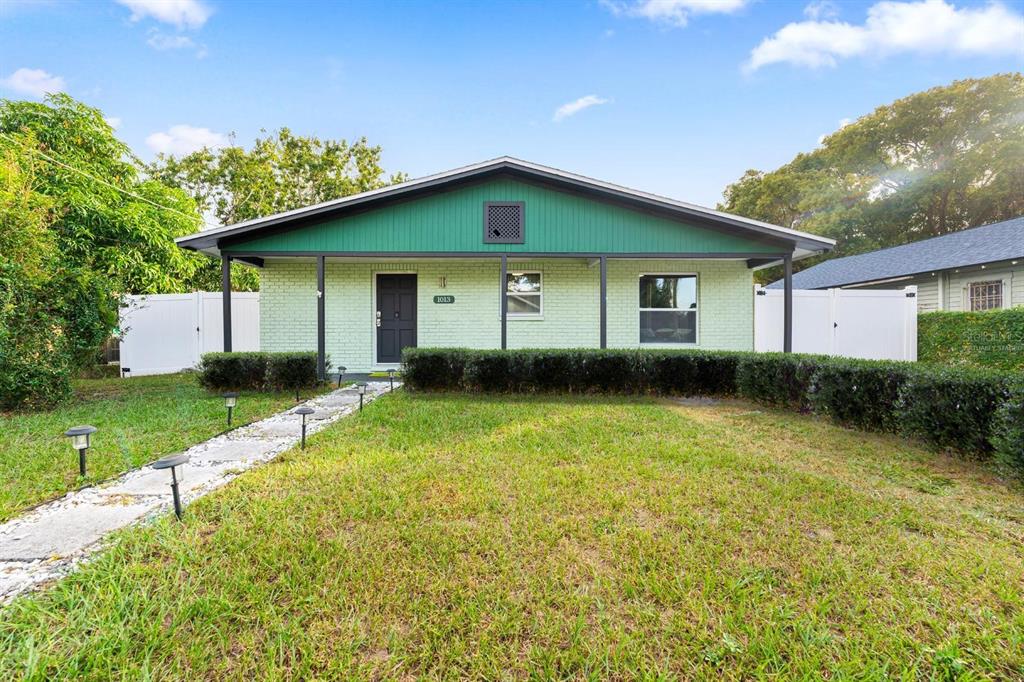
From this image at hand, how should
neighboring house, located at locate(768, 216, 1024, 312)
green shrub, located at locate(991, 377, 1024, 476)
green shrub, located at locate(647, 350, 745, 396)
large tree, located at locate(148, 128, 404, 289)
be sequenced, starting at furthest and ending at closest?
large tree, located at locate(148, 128, 404, 289) < neighboring house, located at locate(768, 216, 1024, 312) < green shrub, located at locate(647, 350, 745, 396) < green shrub, located at locate(991, 377, 1024, 476)

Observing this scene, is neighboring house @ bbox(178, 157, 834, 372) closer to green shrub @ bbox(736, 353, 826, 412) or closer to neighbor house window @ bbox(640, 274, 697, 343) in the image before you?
neighbor house window @ bbox(640, 274, 697, 343)

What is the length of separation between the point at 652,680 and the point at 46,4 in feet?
56.9

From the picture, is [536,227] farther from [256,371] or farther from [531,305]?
[256,371]

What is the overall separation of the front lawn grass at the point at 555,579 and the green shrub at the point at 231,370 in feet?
14.5

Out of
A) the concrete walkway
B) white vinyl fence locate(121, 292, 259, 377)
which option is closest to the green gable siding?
white vinyl fence locate(121, 292, 259, 377)

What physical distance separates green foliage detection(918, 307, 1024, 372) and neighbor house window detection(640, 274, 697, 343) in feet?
15.1

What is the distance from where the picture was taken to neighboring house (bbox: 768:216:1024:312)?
421 inches

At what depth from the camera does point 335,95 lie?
15.0m

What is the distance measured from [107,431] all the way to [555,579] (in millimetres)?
5189

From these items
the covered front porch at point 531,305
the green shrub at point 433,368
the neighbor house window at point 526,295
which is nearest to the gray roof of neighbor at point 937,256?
the covered front porch at point 531,305

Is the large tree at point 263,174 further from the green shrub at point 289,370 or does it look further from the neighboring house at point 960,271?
the neighboring house at point 960,271

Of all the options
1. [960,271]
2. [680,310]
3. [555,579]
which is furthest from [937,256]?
[555,579]

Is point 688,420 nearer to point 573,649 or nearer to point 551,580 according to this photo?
point 551,580

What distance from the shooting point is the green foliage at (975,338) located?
28.7 feet
